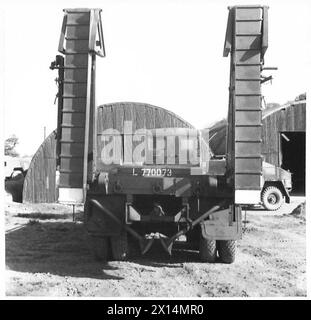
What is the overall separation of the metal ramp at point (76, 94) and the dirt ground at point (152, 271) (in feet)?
4.71

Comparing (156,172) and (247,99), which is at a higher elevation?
(247,99)

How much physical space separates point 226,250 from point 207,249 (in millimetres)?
329

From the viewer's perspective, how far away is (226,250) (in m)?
7.56

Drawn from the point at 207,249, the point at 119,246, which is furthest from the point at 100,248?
the point at 207,249

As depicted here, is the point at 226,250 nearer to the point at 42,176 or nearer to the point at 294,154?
the point at 42,176

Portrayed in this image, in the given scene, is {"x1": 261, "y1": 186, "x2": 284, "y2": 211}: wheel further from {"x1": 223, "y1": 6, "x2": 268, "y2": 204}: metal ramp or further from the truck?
{"x1": 223, "y1": 6, "x2": 268, "y2": 204}: metal ramp

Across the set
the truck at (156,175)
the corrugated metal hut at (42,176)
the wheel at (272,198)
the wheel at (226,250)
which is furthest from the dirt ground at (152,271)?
the corrugated metal hut at (42,176)

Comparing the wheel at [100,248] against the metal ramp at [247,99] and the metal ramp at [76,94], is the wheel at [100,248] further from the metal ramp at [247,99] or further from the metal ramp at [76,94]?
the metal ramp at [247,99]

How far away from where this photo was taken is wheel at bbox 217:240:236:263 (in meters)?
7.54

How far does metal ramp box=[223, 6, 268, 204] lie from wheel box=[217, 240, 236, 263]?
1448mm

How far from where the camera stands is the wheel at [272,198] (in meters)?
17.5

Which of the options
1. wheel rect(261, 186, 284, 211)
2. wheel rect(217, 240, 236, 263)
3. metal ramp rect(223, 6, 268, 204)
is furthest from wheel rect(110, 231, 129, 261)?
wheel rect(261, 186, 284, 211)
